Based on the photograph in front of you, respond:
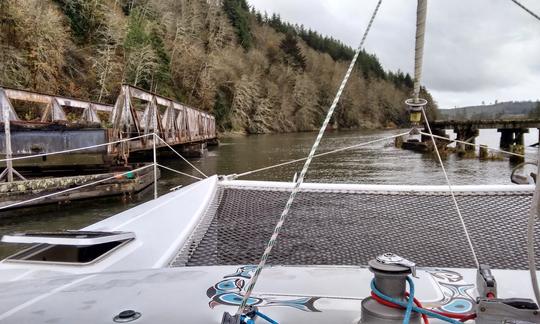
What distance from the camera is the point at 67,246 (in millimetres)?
2775

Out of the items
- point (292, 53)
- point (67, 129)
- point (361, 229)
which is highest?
point (292, 53)

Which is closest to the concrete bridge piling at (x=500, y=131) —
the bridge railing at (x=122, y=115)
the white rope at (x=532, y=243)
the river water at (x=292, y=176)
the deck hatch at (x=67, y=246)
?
the river water at (x=292, y=176)

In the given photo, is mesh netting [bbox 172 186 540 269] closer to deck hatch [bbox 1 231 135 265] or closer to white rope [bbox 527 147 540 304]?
deck hatch [bbox 1 231 135 265]

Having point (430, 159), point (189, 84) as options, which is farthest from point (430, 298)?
point (189, 84)

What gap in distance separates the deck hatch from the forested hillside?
22.7 m

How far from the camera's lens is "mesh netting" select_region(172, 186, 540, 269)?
2725 mm

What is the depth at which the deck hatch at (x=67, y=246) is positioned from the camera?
8.56ft

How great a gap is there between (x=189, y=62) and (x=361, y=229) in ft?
153

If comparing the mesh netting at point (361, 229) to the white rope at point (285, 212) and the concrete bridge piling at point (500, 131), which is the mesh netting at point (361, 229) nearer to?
the white rope at point (285, 212)

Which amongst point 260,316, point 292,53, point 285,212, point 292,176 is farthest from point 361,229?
point 292,53

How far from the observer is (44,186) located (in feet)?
28.3

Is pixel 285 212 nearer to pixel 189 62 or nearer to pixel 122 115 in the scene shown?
pixel 122 115

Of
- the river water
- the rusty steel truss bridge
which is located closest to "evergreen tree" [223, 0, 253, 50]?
the river water

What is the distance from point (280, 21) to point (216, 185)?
10780 cm
